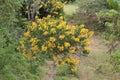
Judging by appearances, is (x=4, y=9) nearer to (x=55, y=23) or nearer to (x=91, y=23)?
(x=55, y=23)

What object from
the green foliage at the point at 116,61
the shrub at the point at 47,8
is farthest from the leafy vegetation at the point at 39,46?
the shrub at the point at 47,8

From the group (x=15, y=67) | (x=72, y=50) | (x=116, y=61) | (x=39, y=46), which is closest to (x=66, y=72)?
(x=116, y=61)

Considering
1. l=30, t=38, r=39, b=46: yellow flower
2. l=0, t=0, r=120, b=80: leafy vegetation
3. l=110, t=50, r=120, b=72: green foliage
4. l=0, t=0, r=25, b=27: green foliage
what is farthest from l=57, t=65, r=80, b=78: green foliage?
l=0, t=0, r=25, b=27: green foliage

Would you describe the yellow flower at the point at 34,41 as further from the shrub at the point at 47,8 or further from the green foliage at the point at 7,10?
the shrub at the point at 47,8

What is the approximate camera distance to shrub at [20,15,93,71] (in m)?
7.80

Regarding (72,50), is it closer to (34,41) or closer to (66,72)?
(34,41)

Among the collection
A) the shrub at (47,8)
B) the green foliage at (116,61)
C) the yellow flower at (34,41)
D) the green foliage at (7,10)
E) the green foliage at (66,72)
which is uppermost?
the green foliage at (7,10)

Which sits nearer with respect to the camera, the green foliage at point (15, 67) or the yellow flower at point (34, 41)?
the yellow flower at point (34, 41)

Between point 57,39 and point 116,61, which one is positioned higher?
point 57,39

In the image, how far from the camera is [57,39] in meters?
7.81

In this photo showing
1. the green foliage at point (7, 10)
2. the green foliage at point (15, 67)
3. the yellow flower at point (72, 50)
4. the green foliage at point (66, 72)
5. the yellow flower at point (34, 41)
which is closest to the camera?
the green foliage at point (7, 10)

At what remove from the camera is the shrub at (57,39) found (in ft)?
25.6

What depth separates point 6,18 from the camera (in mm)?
7590

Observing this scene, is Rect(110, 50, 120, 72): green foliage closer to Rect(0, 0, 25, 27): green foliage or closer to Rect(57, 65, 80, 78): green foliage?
Rect(57, 65, 80, 78): green foliage
